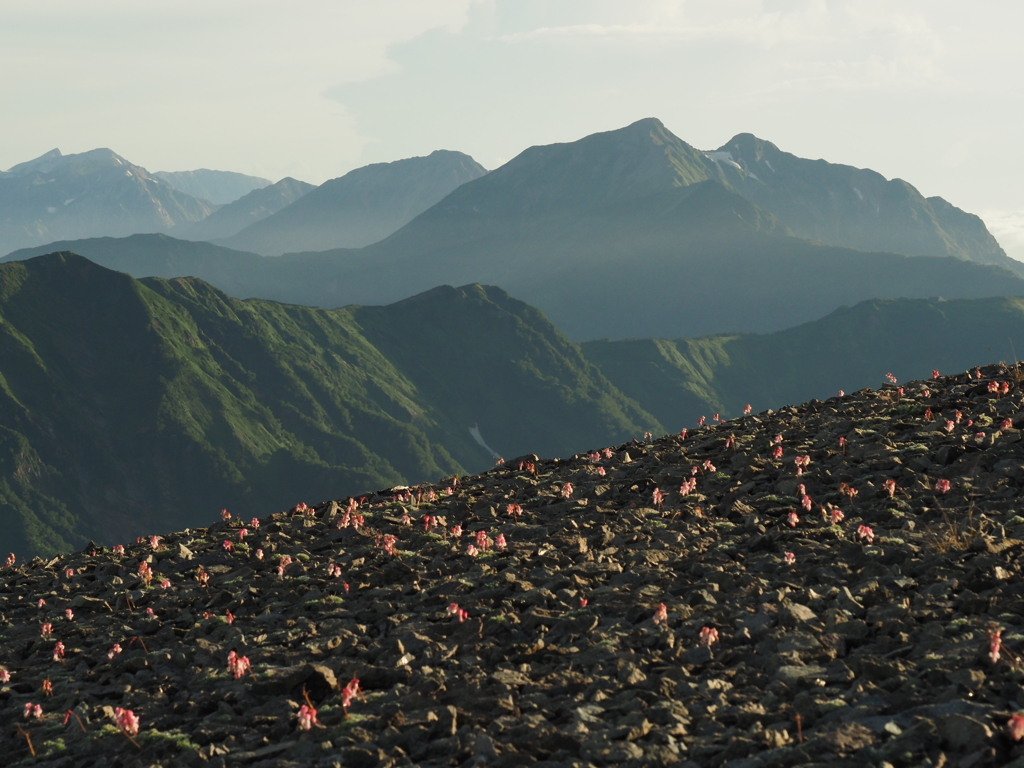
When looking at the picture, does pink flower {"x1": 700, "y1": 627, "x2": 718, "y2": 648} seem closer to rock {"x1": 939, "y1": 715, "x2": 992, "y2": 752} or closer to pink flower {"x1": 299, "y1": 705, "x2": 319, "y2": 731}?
rock {"x1": 939, "y1": 715, "x2": 992, "y2": 752}

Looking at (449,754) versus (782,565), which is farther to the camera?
(782,565)

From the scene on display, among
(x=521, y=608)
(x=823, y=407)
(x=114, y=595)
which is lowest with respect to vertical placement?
(x=114, y=595)

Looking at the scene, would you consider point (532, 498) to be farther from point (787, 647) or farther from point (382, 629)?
point (787, 647)

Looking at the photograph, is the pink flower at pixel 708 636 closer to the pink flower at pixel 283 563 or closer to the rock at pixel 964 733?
the rock at pixel 964 733

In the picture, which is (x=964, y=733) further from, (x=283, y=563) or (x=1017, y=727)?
(x=283, y=563)

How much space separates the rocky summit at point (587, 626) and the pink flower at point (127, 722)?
0.03 metres

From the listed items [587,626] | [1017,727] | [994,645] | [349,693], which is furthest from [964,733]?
[349,693]

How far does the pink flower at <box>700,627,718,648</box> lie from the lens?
934 centimetres

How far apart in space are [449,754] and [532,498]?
377 inches

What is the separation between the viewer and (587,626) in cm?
1048

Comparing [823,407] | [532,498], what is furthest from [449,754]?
[823,407]

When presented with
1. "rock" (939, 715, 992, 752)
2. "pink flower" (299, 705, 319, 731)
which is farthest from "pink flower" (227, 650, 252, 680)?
"rock" (939, 715, 992, 752)

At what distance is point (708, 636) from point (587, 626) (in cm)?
161

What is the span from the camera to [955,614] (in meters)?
9.54
